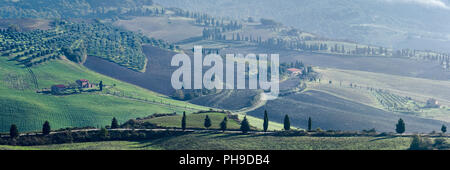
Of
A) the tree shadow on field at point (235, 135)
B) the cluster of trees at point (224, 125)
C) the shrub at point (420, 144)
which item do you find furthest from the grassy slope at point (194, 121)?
the shrub at point (420, 144)

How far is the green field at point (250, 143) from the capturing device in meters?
116

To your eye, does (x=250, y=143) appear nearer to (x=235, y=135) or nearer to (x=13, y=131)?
(x=235, y=135)

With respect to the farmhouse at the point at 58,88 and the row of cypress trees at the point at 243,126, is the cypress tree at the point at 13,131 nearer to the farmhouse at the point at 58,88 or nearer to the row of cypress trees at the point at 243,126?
the row of cypress trees at the point at 243,126

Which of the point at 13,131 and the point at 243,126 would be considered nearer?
the point at 13,131

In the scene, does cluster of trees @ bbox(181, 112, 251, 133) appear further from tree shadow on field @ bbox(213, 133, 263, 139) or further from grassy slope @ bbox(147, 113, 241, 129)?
grassy slope @ bbox(147, 113, 241, 129)

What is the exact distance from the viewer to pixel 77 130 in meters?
128

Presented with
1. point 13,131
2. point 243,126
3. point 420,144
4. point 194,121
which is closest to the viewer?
point 420,144

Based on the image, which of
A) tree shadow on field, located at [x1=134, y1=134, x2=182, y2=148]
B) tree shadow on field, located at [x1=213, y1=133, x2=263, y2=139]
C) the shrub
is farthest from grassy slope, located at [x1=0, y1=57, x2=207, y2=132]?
the shrub

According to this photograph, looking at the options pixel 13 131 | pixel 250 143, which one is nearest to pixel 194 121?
pixel 250 143

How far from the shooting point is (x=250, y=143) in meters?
122

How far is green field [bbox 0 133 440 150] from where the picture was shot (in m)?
116
